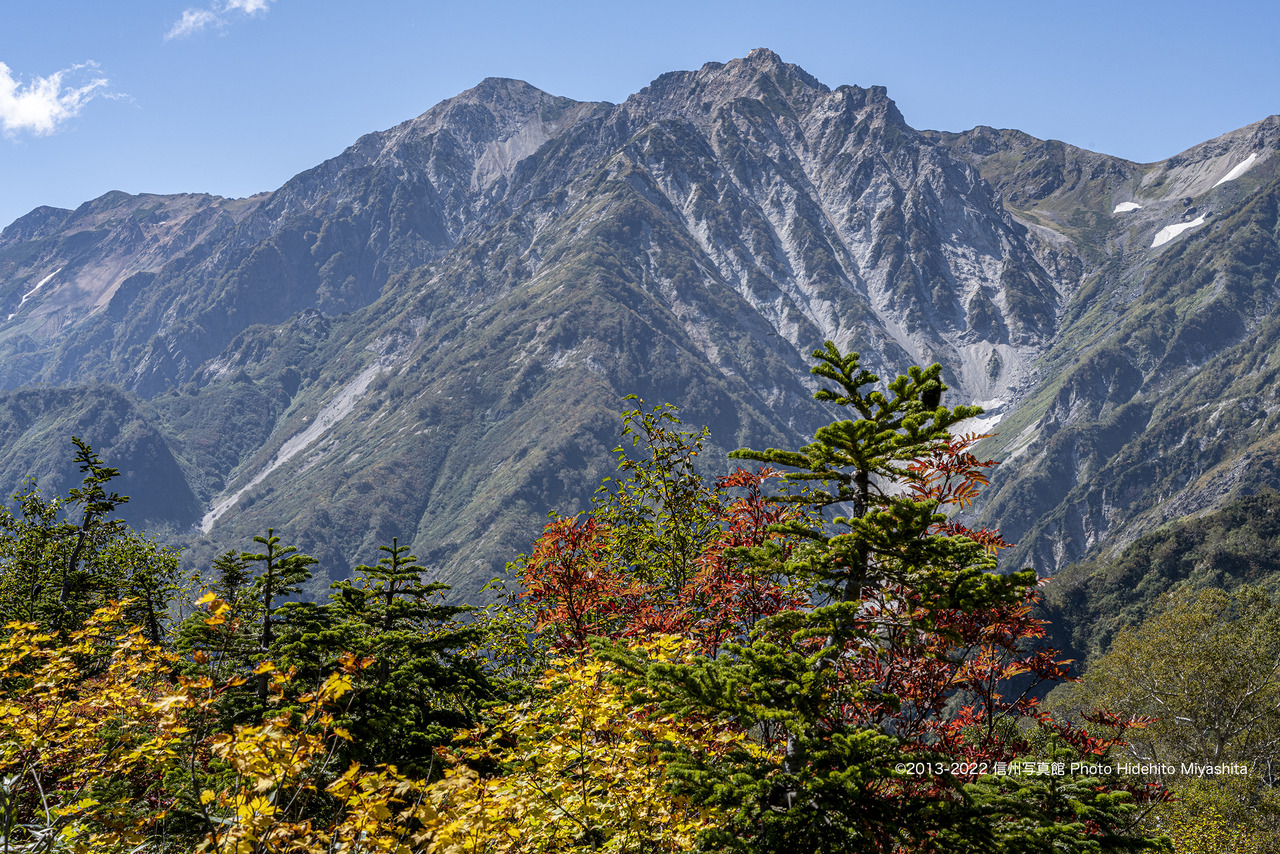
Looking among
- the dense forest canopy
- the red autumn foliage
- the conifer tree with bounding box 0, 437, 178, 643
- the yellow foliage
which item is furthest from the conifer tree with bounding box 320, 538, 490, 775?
the conifer tree with bounding box 0, 437, 178, 643

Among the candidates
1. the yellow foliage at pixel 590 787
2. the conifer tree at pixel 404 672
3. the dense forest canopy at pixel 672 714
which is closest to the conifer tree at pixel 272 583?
the dense forest canopy at pixel 672 714

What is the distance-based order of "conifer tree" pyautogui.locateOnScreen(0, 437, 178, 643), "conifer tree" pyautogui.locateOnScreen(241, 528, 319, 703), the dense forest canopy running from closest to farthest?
1. the dense forest canopy
2. "conifer tree" pyautogui.locateOnScreen(241, 528, 319, 703)
3. "conifer tree" pyautogui.locateOnScreen(0, 437, 178, 643)

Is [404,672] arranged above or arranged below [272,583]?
below

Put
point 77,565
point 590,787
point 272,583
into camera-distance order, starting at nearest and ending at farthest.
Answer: point 590,787 < point 272,583 < point 77,565

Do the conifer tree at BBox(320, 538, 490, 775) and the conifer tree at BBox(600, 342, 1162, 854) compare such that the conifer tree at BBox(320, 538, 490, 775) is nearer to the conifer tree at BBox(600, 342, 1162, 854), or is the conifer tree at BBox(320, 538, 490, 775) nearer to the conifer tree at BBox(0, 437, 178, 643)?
the conifer tree at BBox(600, 342, 1162, 854)

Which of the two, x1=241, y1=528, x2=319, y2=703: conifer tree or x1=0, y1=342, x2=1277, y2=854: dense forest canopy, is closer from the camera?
x1=0, y1=342, x2=1277, y2=854: dense forest canopy

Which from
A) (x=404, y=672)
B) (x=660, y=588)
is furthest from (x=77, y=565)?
(x=660, y=588)

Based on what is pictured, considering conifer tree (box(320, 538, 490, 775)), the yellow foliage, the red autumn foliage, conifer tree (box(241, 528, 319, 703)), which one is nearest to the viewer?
the yellow foliage

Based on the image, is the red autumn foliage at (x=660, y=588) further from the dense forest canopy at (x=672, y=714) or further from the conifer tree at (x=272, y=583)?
the conifer tree at (x=272, y=583)

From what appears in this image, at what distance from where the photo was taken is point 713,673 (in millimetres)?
8375

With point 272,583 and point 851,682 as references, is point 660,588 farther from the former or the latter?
point 272,583

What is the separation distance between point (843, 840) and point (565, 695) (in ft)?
13.9

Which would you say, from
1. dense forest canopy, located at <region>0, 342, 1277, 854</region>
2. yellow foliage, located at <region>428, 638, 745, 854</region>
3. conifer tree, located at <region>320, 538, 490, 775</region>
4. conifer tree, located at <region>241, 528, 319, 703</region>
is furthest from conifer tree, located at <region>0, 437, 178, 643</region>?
yellow foliage, located at <region>428, 638, 745, 854</region>

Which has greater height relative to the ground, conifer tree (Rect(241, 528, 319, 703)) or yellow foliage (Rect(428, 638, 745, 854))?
conifer tree (Rect(241, 528, 319, 703))
